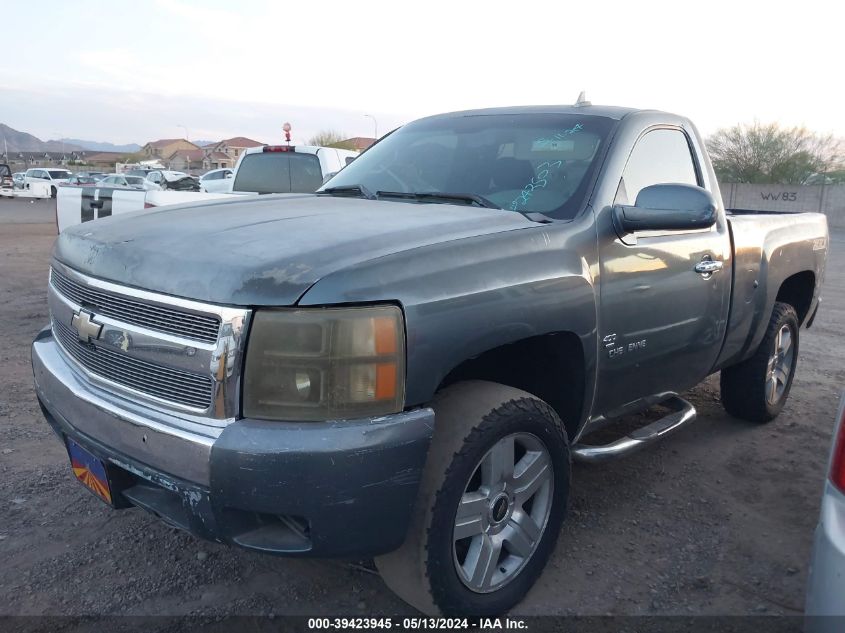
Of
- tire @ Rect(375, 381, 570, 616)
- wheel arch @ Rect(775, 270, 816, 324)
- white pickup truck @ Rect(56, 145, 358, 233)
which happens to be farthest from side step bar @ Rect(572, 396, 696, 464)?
white pickup truck @ Rect(56, 145, 358, 233)

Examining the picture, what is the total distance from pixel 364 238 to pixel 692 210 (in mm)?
1387

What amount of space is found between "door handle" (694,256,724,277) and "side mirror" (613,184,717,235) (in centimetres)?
50

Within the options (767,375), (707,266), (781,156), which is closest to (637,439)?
(707,266)

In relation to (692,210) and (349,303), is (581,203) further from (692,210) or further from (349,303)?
(349,303)

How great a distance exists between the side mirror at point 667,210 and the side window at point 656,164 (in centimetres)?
15

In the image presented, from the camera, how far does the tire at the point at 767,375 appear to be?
437cm

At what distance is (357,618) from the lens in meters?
2.55

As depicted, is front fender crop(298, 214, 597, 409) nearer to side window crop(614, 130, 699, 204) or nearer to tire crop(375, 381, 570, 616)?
tire crop(375, 381, 570, 616)

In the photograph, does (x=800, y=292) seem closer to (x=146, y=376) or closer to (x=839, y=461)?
(x=839, y=461)

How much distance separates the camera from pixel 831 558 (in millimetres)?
1696

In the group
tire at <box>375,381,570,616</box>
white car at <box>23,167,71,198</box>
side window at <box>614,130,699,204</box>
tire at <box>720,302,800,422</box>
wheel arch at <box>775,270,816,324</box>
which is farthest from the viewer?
white car at <box>23,167,71,198</box>

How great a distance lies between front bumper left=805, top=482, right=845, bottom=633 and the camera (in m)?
1.66

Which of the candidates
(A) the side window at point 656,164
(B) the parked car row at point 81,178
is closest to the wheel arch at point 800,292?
(A) the side window at point 656,164

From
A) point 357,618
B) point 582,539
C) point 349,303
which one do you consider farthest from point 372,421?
point 582,539
